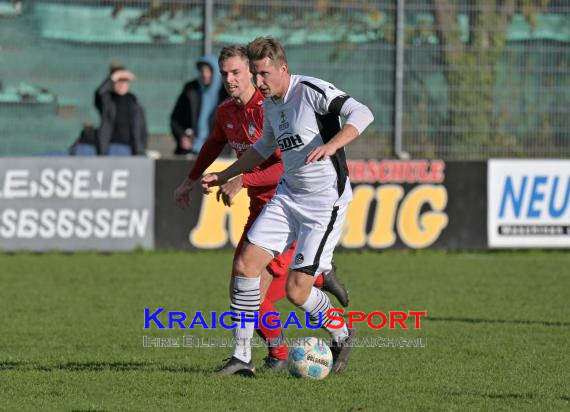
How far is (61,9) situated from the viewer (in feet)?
56.4

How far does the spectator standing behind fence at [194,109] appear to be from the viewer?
56.1 feet

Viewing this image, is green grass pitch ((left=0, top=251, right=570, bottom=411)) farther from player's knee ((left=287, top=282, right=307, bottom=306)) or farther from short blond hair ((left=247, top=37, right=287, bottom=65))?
short blond hair ((left=247, top=37, right=287, bottom=65))

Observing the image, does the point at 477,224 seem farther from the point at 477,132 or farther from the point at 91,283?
the point at 91,283

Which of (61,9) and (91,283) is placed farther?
(61,9)

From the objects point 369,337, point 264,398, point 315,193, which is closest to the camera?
point 264,398

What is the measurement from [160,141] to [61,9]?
7.54 feet

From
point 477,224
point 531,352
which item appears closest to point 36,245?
point 477,224

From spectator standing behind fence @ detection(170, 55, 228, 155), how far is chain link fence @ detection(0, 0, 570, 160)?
1.56 ft

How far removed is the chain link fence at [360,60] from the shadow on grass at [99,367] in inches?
353

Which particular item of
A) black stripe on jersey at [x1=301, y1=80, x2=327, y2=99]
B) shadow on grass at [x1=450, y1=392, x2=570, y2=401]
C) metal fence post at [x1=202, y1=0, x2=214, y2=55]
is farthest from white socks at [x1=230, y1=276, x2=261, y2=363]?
metal fence post at [x1=202, y1=0, x2=214, y2=55]

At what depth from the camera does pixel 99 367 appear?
822cm

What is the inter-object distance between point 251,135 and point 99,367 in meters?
1.82

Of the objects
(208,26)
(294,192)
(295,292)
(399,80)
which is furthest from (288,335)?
(399,80)

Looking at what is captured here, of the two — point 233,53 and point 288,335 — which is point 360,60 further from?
point 233,53
